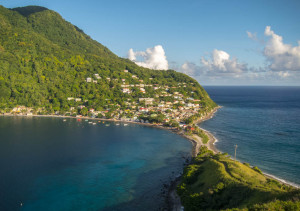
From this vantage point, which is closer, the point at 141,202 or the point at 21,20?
the point at 141,202

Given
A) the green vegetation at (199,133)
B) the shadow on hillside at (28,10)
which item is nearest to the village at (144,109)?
the green vegetation at (199,133)

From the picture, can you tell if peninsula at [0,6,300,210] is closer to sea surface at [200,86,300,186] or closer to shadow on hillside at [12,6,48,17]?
sea surface at [200,86,300,186]

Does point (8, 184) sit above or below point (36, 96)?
below

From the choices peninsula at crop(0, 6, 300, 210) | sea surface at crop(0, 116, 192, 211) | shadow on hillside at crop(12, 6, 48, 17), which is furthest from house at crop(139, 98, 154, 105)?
shadow on hillside at crop(12, 6, 48, 17)

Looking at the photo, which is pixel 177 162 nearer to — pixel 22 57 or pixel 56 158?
pixel 56 158

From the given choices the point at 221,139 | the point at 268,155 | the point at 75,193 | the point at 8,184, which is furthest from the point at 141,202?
the point at 221,139

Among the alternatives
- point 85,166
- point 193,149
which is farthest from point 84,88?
point 193,149

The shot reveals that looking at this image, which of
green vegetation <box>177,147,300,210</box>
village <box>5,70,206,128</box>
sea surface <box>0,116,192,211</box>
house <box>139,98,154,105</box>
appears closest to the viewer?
green vegetation <box>177,147,300,210</box>
